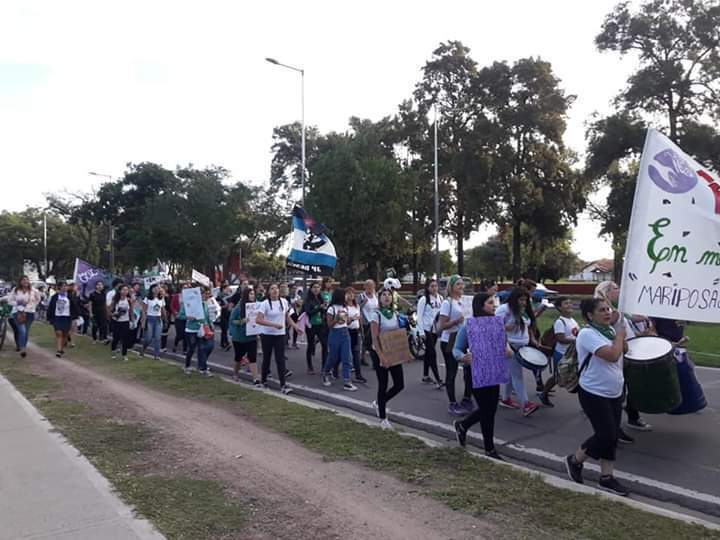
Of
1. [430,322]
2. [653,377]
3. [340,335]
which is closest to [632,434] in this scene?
[653,377]

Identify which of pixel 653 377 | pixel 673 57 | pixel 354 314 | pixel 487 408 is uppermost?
pixel 673 57

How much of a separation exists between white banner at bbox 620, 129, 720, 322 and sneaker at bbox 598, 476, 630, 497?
1346 millimetres

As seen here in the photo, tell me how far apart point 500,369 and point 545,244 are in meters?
42.9

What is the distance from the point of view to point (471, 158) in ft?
130

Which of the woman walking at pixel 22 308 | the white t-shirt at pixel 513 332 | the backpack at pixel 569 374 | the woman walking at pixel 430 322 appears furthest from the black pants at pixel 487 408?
the woman walking at pixel 22 308

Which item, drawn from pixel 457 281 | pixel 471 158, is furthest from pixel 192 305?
pixel 471 158

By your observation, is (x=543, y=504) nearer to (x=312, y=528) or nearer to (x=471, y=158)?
(x=312, y=528)

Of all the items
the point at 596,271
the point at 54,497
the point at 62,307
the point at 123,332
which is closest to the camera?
the point at 54,497

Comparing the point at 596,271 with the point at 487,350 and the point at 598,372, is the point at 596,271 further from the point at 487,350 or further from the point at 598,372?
the point at 598,372

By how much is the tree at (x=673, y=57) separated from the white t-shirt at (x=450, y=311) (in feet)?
94.3

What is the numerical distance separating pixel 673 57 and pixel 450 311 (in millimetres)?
31952

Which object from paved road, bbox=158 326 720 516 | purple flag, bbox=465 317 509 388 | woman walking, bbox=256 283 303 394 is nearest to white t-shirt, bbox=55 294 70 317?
woman walking, bbox=256 283 303 394

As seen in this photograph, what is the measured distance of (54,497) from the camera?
15.0 ft

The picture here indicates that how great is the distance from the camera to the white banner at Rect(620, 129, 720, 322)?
472 centimetres
